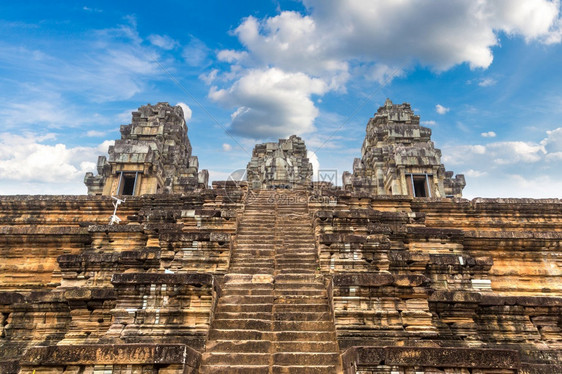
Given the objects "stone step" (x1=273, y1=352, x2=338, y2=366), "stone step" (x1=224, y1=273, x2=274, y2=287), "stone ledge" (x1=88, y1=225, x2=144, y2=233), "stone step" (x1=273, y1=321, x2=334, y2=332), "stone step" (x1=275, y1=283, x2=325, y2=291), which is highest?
"stone ledge" (x1=88, y1=225, x2=144, y2=233)

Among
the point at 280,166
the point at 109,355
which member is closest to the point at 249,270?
the point at 109,355

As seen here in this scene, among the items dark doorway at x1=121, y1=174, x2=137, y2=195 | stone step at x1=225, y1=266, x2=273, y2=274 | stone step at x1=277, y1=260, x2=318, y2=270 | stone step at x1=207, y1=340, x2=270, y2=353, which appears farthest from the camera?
dark doorway at x1=121, y1=174, x2=137, y2=195

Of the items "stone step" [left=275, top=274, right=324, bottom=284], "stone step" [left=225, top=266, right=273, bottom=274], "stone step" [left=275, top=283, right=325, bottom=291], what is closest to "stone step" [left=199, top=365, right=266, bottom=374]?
"stone step" [left=275, top=283, right=325, bottom=291]

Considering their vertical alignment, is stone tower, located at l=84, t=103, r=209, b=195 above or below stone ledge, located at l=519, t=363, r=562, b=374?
above

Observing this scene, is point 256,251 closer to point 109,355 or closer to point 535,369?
point 109,355

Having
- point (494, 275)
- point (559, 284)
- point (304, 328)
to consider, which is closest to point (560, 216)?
point (559, 284)

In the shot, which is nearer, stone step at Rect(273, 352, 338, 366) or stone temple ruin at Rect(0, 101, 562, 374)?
stone temple ruin at Rect(0, 101, 562, 374)

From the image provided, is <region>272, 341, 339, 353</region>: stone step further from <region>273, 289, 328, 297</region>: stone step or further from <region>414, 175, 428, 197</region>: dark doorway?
<region>414, 175, 428, 197</region>: dark doorway

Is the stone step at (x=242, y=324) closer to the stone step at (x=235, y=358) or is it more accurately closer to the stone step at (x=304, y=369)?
the stone step at (x=235, y=358)

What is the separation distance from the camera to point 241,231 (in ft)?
30.0

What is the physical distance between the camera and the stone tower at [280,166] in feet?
81.7

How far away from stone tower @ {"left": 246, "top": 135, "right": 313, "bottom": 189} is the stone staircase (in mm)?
14009

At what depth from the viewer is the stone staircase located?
4.98 m

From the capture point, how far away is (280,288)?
664 cm
